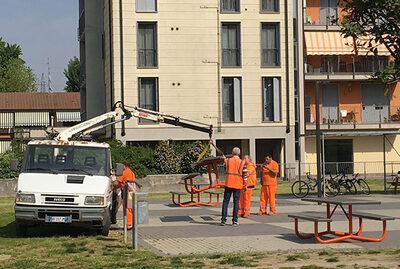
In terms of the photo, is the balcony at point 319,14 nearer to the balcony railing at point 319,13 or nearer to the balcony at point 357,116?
the balcony railing at point 319,13

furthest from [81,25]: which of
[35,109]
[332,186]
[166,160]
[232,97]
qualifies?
[332,186]

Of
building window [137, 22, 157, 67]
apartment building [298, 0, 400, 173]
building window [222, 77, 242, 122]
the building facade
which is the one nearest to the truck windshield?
building window [137, 22, 157, 67]

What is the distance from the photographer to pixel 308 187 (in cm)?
3200

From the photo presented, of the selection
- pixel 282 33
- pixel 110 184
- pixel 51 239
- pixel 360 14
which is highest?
pixel 282 33

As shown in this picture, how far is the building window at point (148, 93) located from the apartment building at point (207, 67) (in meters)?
0.06

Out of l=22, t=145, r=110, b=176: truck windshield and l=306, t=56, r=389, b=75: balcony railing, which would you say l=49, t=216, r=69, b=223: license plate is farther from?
l=306, t=56, r=389, b=75: balcony railing

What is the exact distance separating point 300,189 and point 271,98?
15836 mm

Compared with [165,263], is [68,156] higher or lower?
higher

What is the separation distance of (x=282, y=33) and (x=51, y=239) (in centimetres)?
3284

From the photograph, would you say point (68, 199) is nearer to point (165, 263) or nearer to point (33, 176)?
point (33, 176)

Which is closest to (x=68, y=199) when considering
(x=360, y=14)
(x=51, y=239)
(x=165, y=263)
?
(x=51, y=239)

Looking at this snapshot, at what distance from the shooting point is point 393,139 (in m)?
53.7

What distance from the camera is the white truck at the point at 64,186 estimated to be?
54.7 ft

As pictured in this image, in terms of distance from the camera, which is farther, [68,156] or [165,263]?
[68,156]
